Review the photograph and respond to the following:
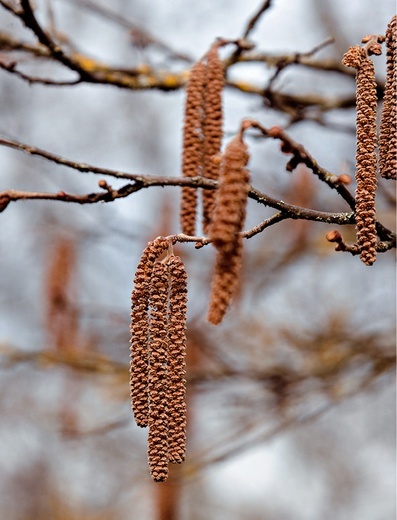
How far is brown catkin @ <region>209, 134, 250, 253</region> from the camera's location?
948mm

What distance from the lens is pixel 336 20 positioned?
5738mm

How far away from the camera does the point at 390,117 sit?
1192mm

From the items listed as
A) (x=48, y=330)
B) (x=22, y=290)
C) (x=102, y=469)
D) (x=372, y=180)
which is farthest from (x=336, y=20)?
(x=102, y=469)

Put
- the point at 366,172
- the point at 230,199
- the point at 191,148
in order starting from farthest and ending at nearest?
the point at 191,148 < the point at 366,172 < the point at 230,199

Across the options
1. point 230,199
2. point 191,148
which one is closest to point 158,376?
point 230,199

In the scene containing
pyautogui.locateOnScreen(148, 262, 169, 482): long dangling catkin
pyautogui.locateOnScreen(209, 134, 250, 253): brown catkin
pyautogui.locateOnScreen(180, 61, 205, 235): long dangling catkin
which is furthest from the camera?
pyautogui.locateOnScreen(180, 61, 205, 235): long dangling catkin

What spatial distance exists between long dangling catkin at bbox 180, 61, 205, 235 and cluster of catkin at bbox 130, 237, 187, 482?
394mm

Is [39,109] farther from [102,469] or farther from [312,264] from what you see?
[312,264]

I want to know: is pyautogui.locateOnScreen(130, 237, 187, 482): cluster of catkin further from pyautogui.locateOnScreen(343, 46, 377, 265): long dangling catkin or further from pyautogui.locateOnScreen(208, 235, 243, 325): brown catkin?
pyautogui.locateOnScreen(343, 46, 377, 265): long dangling catkin

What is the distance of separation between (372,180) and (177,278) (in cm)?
32

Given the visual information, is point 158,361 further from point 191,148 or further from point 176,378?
point 191,148

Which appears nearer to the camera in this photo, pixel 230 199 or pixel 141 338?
pixel 230 199

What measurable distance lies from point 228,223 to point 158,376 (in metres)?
0.31

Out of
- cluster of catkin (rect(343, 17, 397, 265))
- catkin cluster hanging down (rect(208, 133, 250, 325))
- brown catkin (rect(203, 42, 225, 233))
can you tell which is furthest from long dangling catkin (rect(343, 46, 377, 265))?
brown catkin (rect(203, 42, 225, 233))
